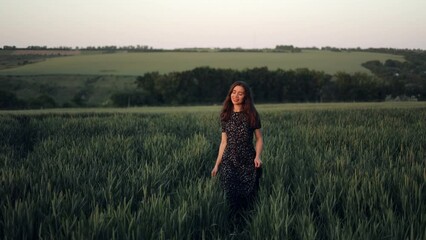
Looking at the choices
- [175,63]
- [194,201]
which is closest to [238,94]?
[194,201]

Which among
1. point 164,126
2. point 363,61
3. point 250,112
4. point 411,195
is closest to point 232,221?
point 250,112

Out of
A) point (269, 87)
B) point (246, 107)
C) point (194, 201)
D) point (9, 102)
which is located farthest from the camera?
point (269, 87)

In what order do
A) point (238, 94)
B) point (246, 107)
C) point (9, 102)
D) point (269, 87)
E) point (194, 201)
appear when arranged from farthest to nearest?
point (269, 87), point (9, 102), point (246, 107), point (238, 94), point (194, 201)

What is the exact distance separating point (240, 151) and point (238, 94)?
27.0 inches

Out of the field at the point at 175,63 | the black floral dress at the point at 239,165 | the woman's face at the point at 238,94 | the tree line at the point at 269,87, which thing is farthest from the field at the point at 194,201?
the field at the point at 175,63

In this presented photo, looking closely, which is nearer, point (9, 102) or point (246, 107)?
point (246, 107)

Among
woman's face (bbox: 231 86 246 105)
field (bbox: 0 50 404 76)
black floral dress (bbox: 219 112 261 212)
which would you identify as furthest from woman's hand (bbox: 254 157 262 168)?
field (bbox: 0 50 404 76)

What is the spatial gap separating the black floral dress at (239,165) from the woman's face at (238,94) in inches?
8.5

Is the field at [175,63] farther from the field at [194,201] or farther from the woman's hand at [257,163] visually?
the woman's hand at [257,163]

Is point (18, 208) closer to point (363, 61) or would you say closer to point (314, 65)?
point (314, 65)

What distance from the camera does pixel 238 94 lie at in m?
4.93

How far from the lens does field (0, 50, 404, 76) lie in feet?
225

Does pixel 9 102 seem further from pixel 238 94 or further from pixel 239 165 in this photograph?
pixel 238 94

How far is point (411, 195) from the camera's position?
4.60m
